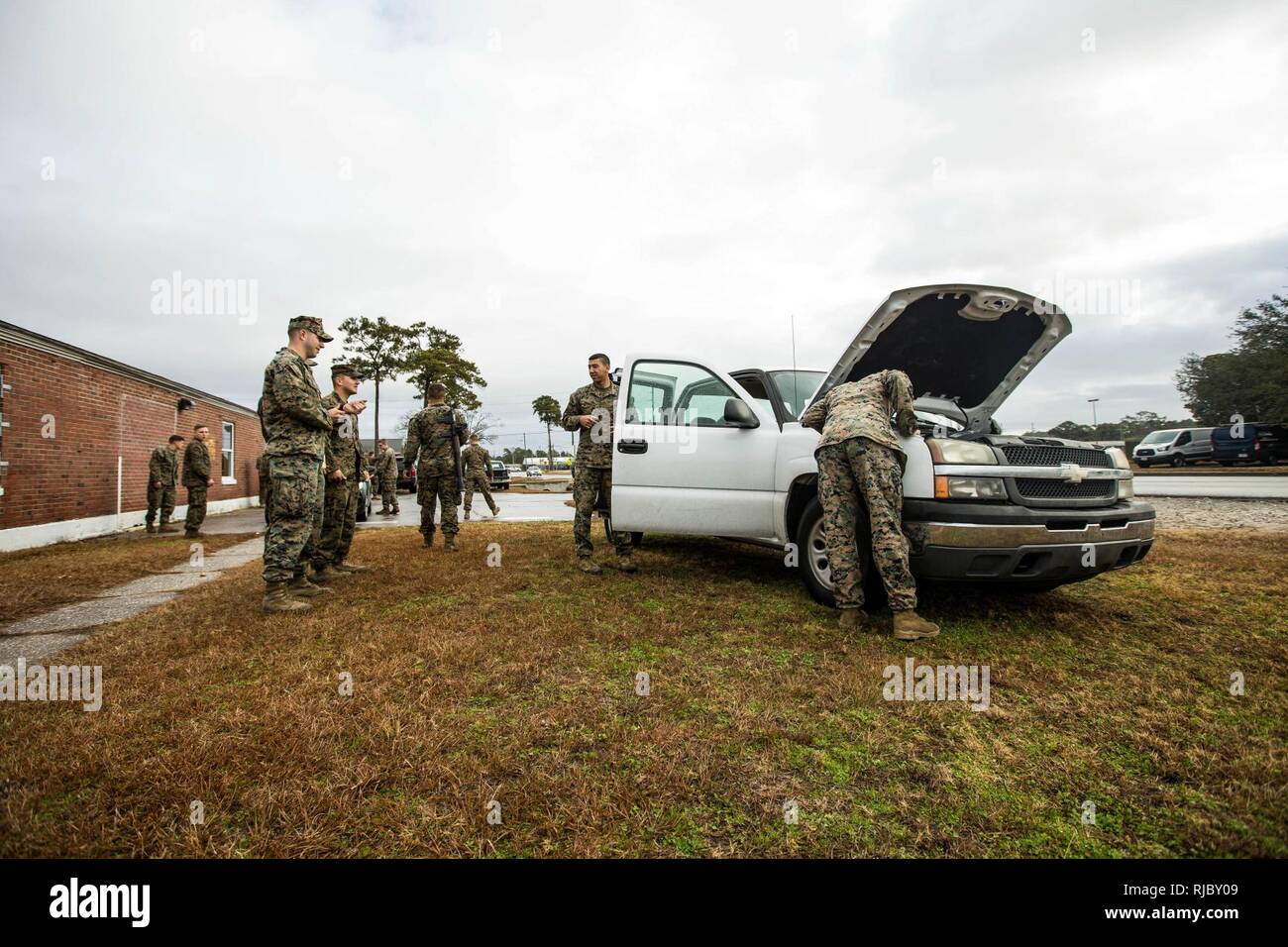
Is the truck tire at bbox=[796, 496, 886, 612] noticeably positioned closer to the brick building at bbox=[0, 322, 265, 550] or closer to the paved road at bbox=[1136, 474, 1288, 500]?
the brick building at bbox=[0, 322, 265, 550]

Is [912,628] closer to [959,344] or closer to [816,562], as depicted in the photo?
[816,562]

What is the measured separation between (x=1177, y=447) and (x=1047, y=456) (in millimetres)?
32191

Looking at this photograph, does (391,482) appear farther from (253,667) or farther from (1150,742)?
(1150,742)

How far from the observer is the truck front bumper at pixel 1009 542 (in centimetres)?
330

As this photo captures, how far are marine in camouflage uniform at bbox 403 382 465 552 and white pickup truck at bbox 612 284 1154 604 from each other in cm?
331

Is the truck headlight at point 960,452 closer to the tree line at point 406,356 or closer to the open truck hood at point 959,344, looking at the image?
the open truck hood at point 959,344

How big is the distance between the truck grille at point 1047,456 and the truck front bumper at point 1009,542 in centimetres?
33

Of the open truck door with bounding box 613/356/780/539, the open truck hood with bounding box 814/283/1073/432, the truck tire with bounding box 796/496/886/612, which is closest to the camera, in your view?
the truck tire with bounding box 796/496/886/612

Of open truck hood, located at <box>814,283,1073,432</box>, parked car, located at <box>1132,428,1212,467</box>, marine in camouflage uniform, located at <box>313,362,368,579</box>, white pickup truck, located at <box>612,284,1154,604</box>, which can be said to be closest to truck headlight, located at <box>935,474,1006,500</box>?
white pickup truck, located at <box>612,284,1154,604</box>

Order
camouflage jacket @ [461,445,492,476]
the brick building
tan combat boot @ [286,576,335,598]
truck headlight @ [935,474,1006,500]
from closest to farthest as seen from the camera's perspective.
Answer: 1. truck headlight @ [935,474,1006,500]
2. tan combat boot @ [286,576,335,598]
3. the brick building
4. camouflage jacket @ [461,445,492,476]

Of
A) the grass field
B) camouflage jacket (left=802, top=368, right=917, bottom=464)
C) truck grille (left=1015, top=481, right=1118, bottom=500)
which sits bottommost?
the grass field

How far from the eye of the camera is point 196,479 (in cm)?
1036

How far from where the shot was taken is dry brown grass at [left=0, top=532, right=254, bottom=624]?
5.03 m

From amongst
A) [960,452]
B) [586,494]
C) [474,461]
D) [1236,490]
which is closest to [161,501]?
[474,461]
